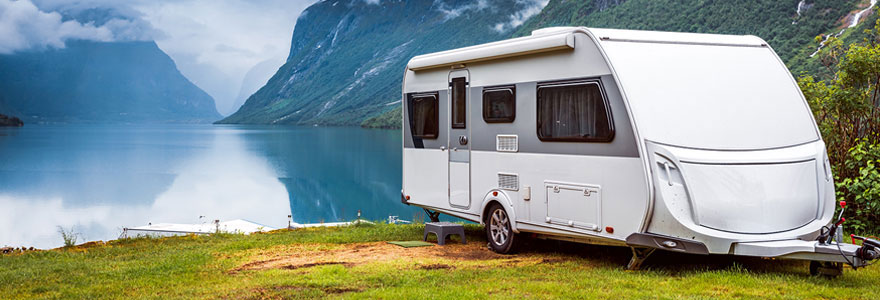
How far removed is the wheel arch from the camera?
1004 centimetres

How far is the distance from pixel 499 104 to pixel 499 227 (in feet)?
5.08

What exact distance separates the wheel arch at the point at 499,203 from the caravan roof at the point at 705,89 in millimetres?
2040

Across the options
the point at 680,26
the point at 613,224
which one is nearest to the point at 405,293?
the point at 613,224

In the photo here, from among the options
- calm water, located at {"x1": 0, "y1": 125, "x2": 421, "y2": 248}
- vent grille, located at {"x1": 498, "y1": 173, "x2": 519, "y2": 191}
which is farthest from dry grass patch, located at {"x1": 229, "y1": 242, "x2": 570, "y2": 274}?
calm water, located at {"x1": 0, "y1": 125, "x2": 421, "y2": 248}

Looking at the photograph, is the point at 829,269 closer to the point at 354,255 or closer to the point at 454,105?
the point at 454,105

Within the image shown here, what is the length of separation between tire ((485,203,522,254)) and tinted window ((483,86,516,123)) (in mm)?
1112

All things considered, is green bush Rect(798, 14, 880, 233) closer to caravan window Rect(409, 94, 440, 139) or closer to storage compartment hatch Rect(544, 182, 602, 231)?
storage compartment hatch Rect(544, 182, 602, 231)

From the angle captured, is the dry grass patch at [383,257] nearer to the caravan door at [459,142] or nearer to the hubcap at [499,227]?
the hubcap at [499,227]

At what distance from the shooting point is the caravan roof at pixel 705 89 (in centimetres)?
813

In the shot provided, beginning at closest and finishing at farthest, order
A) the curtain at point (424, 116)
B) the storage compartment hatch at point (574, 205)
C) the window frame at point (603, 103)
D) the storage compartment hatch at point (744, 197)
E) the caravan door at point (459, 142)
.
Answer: the storage compartment hatch at point (744, 197) → the window frame at point (603, 103) → the storage compartment hatch at point (574, 205) → the caravan door at point (459, 142) → the curtain at point (424, 116)

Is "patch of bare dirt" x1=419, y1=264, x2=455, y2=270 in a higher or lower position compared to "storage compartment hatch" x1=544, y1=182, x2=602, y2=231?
lower

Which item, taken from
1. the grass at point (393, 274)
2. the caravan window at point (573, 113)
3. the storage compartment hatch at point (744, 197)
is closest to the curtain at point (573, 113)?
the caravan window at point (573, 113)

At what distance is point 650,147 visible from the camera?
26.4 ft

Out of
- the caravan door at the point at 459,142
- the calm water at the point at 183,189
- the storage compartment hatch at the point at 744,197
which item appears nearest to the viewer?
the storage compartment hatch at the point at 744,197
